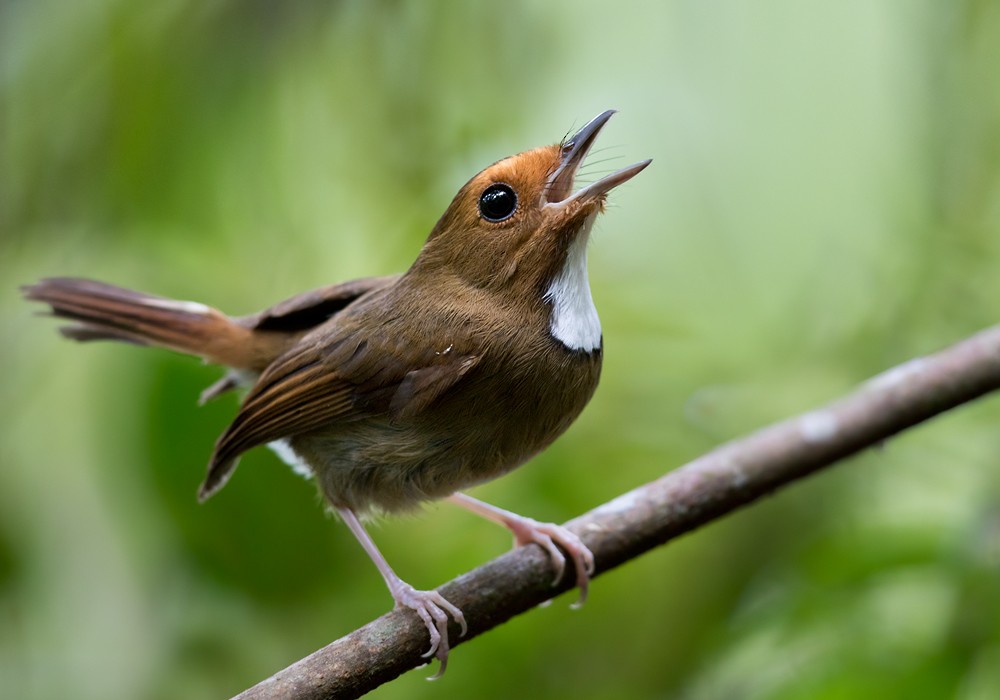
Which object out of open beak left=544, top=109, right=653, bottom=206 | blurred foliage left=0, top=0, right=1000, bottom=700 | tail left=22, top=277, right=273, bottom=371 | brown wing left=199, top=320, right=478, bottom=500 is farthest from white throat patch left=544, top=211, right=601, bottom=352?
tail left=22, top=277, right=273, bottom=371

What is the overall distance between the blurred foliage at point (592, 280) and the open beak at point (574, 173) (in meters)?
0.49

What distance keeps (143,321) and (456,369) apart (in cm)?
139

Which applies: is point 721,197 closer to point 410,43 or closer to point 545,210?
point 410,43

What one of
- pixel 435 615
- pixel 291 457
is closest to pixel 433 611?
pixel 435 615

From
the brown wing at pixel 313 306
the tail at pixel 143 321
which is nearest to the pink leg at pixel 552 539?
the brown wing at pixel 313 306

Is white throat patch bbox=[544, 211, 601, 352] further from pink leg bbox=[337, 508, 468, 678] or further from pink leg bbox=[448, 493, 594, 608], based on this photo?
pink leg bbox=[337, 508, 468, 678]

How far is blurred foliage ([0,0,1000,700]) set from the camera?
3605 millimetres

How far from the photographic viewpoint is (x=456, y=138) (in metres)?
4.20

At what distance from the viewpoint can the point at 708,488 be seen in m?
3.35

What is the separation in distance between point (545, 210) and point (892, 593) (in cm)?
180

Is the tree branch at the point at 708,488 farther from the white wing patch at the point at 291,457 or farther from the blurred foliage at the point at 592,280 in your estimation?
the white wing patch at the point at 291,457

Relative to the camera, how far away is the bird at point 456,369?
10.0 ft

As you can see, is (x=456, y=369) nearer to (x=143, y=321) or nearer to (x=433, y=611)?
(x=433, y=611)

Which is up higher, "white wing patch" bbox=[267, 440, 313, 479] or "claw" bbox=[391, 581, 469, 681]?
"white wing patch" bbox=[267, 440, 313, 479]
